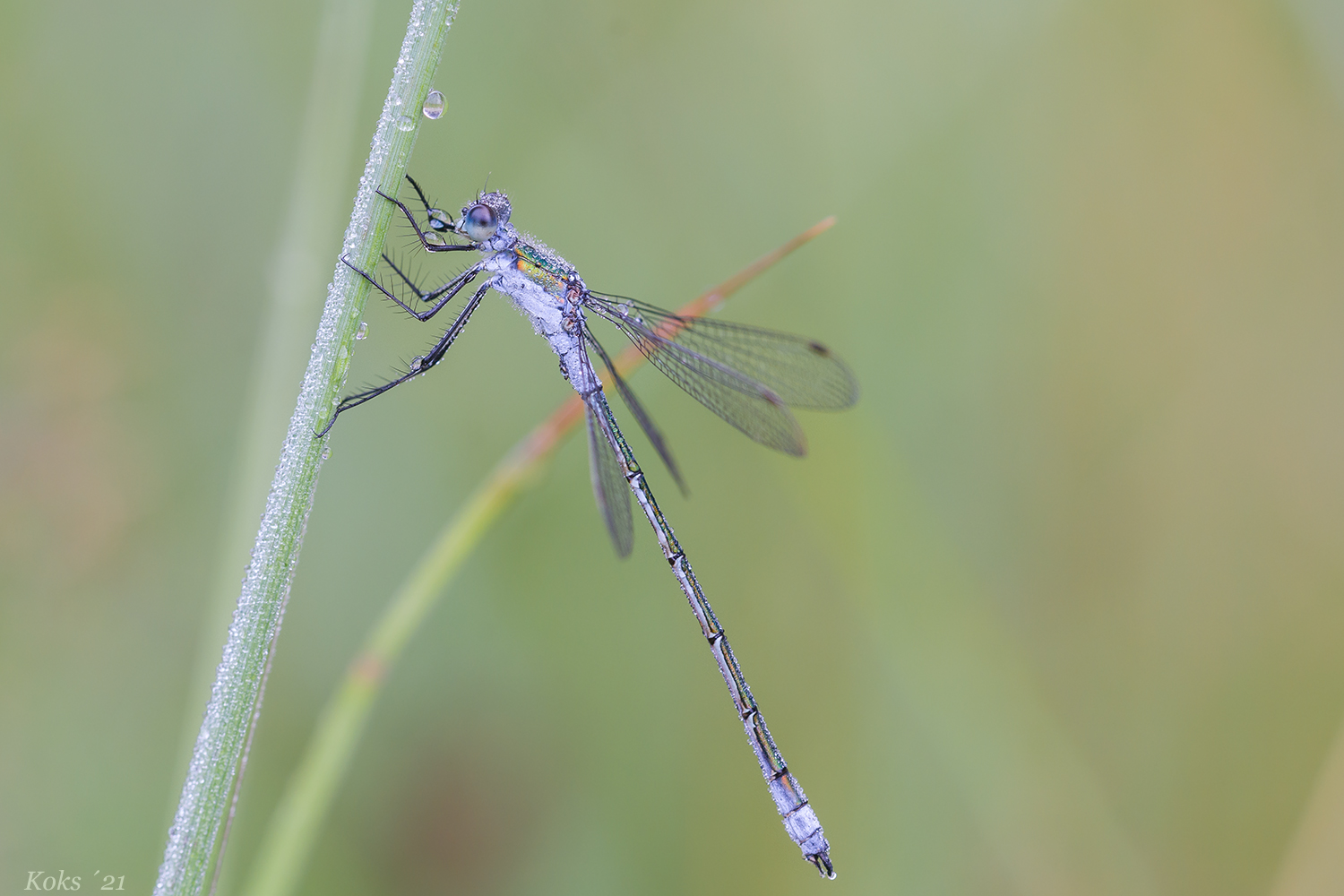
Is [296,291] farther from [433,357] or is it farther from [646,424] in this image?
[646,424]

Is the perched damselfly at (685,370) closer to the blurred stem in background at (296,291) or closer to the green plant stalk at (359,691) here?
the blurred stem in background at (296,291)

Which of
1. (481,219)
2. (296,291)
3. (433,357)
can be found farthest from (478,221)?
(296,291)

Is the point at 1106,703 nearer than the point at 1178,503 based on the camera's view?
Yes

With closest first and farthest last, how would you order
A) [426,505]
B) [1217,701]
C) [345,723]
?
[345,723]
[426,505]
[1217,701]

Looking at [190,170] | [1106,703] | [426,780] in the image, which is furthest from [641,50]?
[1106,703]

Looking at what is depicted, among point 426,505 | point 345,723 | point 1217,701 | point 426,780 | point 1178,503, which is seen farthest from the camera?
point 1178,503

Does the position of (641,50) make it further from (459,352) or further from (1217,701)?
(1217,701)

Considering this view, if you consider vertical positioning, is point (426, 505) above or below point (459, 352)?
below
